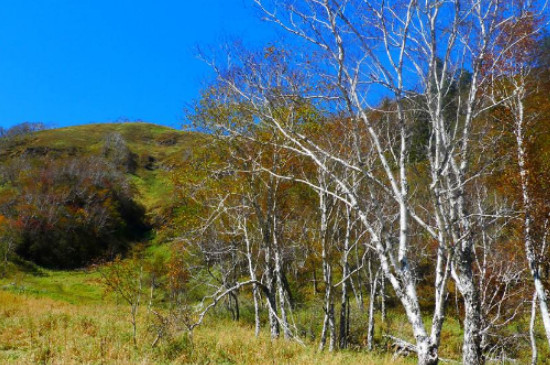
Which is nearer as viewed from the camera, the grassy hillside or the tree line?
the tree line

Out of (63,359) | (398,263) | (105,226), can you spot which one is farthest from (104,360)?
(105,226)

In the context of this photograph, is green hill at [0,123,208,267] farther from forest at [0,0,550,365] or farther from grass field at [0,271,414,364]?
grass field at [0,271,414,364]

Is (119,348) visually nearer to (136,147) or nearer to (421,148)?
(421,148)

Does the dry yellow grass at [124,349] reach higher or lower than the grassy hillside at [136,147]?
lower

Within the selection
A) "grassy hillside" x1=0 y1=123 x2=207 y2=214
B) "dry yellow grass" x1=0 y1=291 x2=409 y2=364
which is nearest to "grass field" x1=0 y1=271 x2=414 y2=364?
"dry yellow grass" x1=0 y1=291 x2=409 y2=364

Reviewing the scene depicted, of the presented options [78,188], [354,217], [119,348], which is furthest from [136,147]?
[119,348]

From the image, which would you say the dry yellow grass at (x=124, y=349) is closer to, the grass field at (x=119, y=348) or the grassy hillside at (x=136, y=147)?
the grass field at (x=119, y=348)

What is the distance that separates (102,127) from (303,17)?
115520 mm

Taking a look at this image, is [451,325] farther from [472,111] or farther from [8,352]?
[8,352]

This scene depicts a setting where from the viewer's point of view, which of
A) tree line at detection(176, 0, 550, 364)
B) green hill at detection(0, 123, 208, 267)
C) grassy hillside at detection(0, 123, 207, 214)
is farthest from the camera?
grassy hillside at detection(0, 123, 207, 214)

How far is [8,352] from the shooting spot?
771 cm

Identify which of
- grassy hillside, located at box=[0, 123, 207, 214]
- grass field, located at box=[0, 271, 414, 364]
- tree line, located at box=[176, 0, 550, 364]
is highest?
grassy hillside, located at box=[0, 123, 207, 214]

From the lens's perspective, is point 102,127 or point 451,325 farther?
point 102,127

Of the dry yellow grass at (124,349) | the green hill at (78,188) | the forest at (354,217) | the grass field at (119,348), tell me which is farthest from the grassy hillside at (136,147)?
the dry yellow grass at (124,349)
